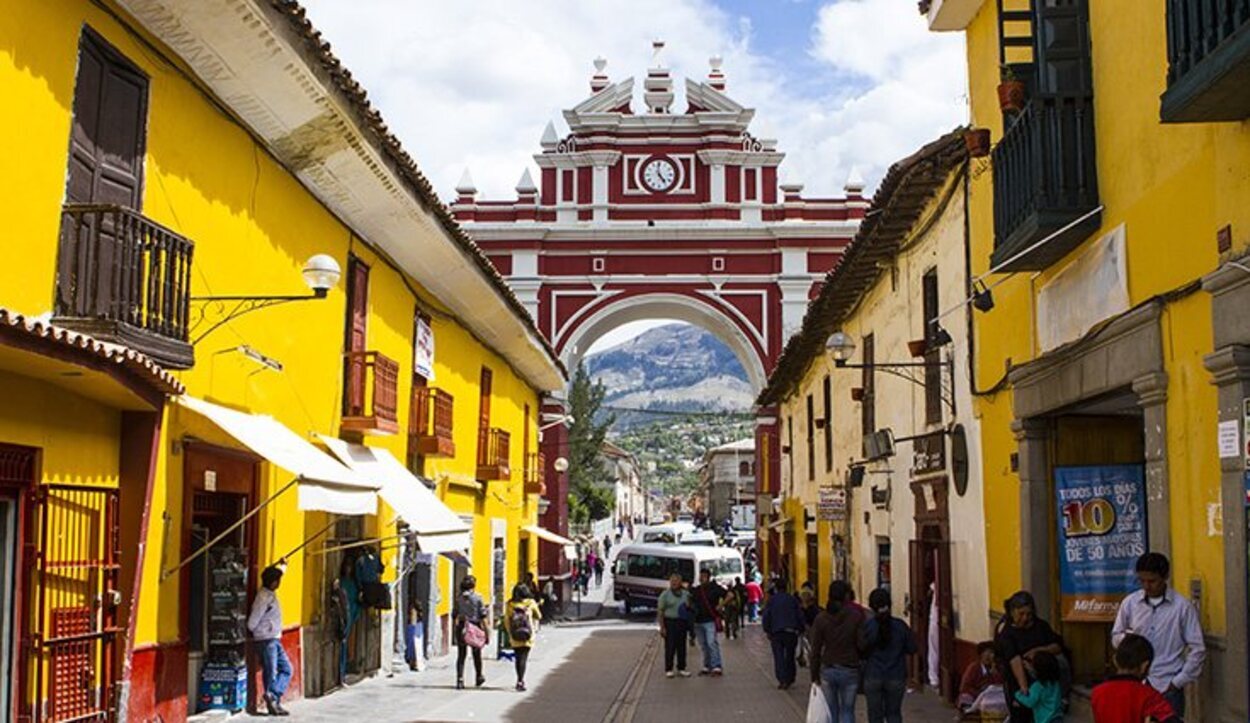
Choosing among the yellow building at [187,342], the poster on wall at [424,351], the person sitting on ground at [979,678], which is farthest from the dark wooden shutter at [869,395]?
the person sitting on ground at [979,678]

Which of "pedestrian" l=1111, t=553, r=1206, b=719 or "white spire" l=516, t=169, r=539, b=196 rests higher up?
"white spire" l=516, t=169, r=539, b=196

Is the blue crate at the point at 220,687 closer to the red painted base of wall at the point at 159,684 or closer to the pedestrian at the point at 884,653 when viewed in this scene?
the red painted base of wall at the point at 159,684

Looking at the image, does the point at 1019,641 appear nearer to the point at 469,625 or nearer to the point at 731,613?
the point at 469,625

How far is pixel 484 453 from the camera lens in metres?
24.5

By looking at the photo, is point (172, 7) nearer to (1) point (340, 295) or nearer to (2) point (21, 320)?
(2) point (21, 320)

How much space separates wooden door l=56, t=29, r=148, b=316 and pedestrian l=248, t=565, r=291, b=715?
4.05 m

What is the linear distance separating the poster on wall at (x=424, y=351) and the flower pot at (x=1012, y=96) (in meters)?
10.7

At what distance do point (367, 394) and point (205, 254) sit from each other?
198 inches

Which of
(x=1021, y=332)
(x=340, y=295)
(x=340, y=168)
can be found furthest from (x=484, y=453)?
(x=1021, y=332)

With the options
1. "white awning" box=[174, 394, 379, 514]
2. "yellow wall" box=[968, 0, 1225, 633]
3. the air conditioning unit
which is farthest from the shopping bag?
the air conditioning unit

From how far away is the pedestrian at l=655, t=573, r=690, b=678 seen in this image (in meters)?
19.0

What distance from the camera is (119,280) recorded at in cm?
861

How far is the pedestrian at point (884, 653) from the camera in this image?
10500 millimetres

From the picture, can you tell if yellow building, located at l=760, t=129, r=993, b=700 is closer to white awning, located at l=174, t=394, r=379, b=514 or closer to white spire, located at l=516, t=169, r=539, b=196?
white awning, located at l=174, t=394, r=379, b=514
